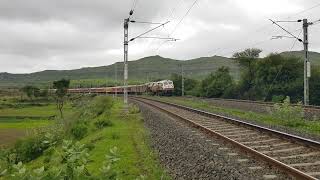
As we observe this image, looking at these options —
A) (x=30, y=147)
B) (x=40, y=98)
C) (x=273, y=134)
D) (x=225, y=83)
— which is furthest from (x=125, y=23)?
(x=40, y=98)

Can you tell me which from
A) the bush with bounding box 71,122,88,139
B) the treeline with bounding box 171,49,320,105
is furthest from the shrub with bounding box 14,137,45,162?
the treeline with bounding box 171,49,320,105

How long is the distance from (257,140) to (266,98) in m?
40.2

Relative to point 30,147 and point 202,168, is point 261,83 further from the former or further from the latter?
point 202,168

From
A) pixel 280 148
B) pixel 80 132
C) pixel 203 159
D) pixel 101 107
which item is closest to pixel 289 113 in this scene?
pixel 80 132

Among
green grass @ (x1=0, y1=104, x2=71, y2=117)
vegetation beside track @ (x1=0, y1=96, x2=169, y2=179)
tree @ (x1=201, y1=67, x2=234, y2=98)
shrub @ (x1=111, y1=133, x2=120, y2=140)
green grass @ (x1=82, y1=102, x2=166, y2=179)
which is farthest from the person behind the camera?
green grass @ (x1=0, y1=104, x2=71, y2=117)

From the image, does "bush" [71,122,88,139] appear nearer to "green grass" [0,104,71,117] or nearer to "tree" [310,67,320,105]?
"tree" [310,67,320,105]

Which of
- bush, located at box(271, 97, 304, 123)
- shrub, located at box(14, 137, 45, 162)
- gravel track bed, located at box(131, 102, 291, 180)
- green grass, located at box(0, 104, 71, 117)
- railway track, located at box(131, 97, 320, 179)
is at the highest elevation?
bush, located at box(271, 97, 304, 123)

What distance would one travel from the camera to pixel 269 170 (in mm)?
10570

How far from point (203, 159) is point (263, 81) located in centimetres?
4670

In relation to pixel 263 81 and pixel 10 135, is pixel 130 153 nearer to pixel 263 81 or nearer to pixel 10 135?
pixel 10 135

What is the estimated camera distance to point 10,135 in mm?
55344

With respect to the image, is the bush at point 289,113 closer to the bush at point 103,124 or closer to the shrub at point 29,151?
the bush at point 103,124

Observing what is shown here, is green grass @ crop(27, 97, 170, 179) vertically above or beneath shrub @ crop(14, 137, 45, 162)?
above

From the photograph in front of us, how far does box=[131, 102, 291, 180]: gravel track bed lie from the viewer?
1051 centimetres
